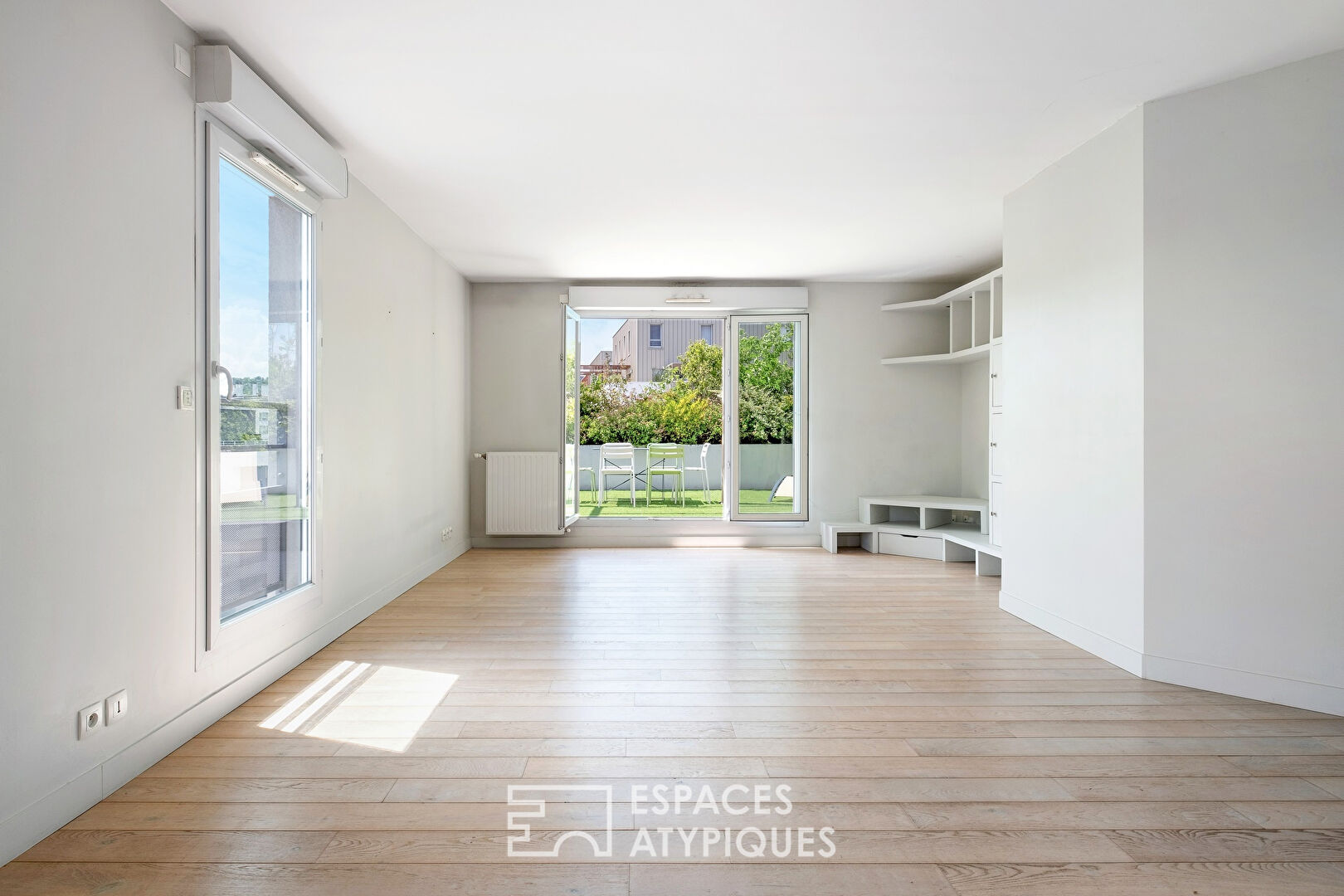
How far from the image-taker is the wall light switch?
8.08 ft

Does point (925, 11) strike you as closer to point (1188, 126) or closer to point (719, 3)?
point (719, 3)

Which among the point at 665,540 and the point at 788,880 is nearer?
the point at 788,880

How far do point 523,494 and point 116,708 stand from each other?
463 centimetres

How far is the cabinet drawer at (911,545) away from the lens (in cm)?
630

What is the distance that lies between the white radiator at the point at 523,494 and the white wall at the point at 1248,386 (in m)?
4.83

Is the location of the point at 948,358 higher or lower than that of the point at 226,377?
higher

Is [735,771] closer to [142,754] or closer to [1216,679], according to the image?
[142,754]

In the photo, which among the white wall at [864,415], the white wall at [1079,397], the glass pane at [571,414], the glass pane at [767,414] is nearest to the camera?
the white wall at [1079,397]

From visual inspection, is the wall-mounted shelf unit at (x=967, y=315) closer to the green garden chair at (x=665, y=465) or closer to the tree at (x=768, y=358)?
the tree at (x=768, y=358)

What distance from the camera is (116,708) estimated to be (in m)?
2.13

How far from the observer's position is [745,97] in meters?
3.11

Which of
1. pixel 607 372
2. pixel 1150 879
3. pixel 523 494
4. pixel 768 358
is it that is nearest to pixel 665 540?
pixel 523 494
